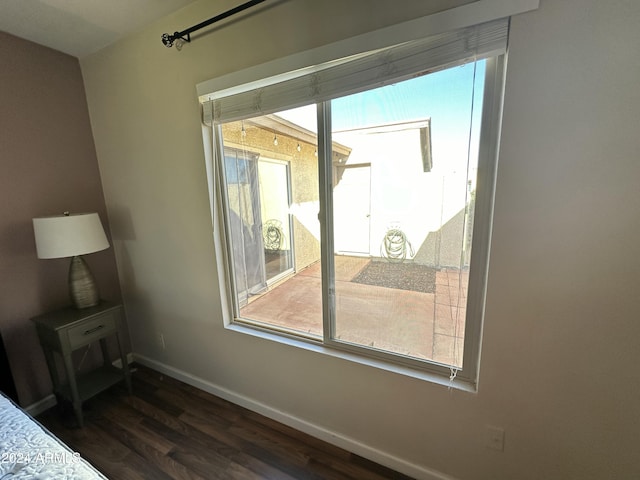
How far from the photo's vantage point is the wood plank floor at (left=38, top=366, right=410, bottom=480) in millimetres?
1402

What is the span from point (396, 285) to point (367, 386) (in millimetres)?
582

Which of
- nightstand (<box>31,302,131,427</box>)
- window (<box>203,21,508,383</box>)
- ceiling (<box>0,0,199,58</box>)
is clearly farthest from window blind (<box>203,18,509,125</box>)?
nightstand (<box>31,302,131,427</box>)

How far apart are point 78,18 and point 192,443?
2.63 meters

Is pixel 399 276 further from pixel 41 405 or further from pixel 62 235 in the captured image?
pixel 41 405

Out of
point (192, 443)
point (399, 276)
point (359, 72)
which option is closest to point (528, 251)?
point (399, 276)

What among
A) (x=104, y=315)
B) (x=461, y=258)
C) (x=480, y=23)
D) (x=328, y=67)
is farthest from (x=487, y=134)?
(x=104, y=315)

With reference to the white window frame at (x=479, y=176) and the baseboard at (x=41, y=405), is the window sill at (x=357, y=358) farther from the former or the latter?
the baseboard at (x=41, y=405)

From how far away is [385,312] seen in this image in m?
1.38

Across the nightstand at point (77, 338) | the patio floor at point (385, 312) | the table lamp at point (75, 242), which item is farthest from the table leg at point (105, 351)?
the patio floor at point (385, 312)

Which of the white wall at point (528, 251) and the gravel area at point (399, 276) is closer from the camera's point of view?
the white wall at point (528, 251)

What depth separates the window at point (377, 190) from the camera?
1.07 meters

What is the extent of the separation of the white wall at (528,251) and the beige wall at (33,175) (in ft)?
1.90

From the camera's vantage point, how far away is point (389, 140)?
48.3 inches

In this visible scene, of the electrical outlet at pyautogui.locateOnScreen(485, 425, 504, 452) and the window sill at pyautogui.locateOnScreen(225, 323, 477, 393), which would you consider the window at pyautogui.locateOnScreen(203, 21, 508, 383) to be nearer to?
the window sill at pyautogui.locateOnScreen(225, 323, 477, 393)
